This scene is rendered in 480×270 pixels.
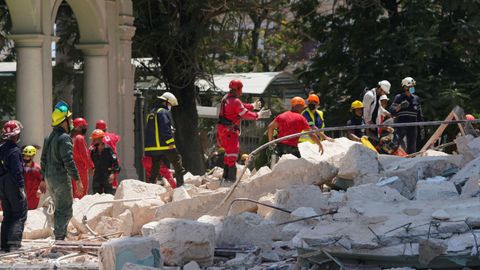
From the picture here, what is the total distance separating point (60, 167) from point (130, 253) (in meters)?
2.71

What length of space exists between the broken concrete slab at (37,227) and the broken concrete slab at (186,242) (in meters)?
3.19

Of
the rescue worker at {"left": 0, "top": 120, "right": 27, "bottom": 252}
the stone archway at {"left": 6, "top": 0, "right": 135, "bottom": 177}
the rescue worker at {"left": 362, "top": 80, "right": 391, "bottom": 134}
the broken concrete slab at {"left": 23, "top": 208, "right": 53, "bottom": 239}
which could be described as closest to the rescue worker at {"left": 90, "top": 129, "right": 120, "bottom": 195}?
the broken concrete slab at {"left": 23, "top": 208, "right": 53, "bottom": 239}

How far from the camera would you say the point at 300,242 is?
1002 centimetres

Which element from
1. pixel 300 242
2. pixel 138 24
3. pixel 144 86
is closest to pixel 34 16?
pixel 138 24

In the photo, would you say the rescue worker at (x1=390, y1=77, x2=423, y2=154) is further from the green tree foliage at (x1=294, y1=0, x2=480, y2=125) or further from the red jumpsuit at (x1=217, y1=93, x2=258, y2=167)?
the green tree foliage at (x1=294, y1=0, x2=480, y2=125)

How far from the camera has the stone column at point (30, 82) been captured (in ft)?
58.8

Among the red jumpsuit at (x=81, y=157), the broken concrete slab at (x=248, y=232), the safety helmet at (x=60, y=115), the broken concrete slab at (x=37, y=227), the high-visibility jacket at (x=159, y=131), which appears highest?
the safety helmet at (x=60, y=115)

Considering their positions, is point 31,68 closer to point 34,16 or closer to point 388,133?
point 34,16

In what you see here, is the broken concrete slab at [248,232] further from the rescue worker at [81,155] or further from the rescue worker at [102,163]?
the rescue worker at [102,163]

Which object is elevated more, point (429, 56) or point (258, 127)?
point (429, 56)

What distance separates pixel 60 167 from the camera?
40.7 feet

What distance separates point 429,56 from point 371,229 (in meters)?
13.2

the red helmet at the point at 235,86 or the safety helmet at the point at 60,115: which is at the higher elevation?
the red helmet at the point at 235,86

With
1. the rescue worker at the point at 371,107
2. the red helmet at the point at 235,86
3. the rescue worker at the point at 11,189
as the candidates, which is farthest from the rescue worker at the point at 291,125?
the rescue worker at the point at 11,189
